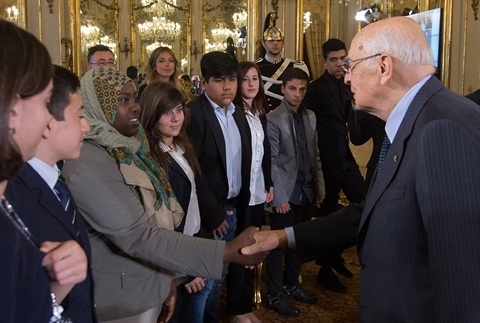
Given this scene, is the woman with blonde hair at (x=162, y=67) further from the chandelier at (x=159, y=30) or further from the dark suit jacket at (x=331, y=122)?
the chandelier at (x=159, y=30)

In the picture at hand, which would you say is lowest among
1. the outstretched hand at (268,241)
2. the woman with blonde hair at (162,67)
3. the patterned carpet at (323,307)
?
the patterned carpet at (323,307)

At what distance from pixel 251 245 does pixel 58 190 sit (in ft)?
2.86

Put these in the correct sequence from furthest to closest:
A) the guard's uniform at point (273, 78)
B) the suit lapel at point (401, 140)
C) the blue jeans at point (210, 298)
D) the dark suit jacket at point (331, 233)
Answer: the guard's uniform at point (273, 78), the blue jeans at point (210, 298), the dark suit jacket at point (331, 233), the suit lapel at point (401, 140)

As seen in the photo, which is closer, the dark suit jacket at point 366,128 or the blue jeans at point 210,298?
the blue jeans at point 210,298

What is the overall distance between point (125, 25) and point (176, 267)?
7852 millimetres

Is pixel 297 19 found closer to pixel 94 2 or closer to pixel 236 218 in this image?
pixel 94 2

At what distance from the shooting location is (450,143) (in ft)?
4.23

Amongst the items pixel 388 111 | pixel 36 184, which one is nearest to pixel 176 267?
pixel 36 184

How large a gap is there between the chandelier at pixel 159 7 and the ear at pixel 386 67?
26.2ft

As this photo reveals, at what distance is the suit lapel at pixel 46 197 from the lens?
49.0 inches

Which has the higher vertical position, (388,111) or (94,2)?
(94,2)

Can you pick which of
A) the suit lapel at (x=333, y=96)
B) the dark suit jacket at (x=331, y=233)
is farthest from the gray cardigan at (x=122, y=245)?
the suit lapel at (x=333, y=96)

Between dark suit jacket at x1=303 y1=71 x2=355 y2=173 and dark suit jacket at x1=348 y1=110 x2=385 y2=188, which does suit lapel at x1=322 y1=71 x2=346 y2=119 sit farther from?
dark suit jacket at x1=348 y1=110 x2=385 y2=188

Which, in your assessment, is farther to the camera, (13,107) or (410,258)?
(410,258)
